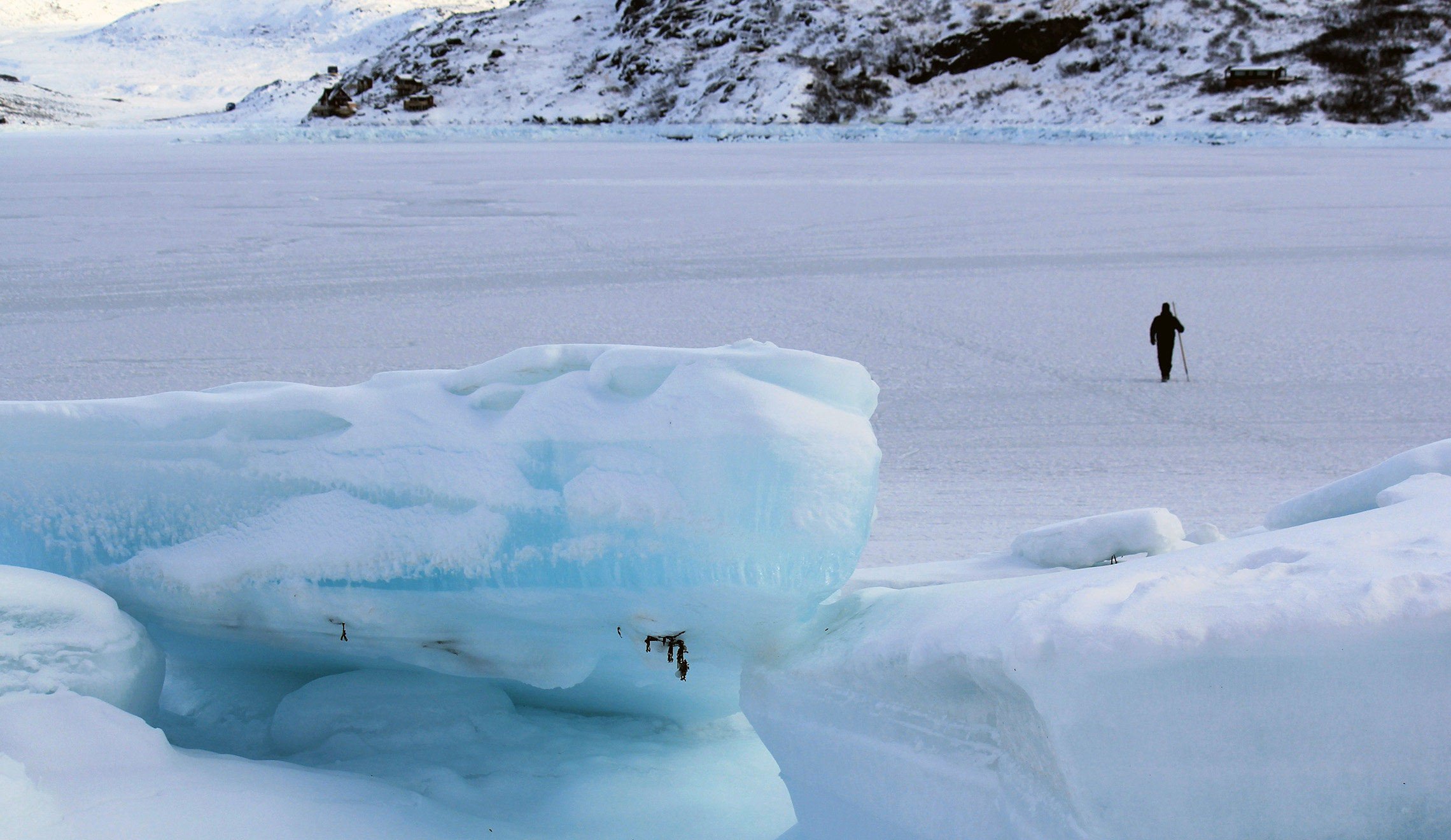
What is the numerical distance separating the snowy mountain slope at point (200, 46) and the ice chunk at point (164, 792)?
216ft

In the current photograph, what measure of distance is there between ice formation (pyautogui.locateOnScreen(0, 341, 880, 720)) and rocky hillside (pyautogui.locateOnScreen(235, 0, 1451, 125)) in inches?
1213

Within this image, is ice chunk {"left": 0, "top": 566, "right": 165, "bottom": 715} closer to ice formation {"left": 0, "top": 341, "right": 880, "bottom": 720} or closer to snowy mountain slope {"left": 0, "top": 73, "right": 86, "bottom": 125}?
ice formation {"left": 0, "top": 341, "right": 880, "bottom": 720}

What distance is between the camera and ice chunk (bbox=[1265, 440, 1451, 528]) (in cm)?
291

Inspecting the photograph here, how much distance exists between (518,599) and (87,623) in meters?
0.91

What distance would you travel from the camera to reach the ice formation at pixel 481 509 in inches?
94.2

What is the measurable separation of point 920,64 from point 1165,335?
35.4 metres

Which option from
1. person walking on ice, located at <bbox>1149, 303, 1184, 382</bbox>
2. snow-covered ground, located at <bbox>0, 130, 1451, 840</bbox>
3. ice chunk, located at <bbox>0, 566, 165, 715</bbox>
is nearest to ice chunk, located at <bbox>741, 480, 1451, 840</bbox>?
snow-covered ground, located at <bbox>0, 130, 1451, 840</bbox>

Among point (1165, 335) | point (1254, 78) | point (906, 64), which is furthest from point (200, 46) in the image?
point (1165, 335)

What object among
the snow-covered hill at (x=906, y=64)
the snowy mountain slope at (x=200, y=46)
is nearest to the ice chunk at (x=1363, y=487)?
the snow-covered hill at (x=906, y=64)

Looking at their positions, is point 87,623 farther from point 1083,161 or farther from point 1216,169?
point 1083,161

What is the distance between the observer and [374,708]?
2.81 m

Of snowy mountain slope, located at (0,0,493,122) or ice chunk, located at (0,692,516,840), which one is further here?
snowy mountain slope, located at (0,0,493,122)

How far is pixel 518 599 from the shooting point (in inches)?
100

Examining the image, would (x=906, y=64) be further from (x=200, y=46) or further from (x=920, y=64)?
(x=200, y=46)
